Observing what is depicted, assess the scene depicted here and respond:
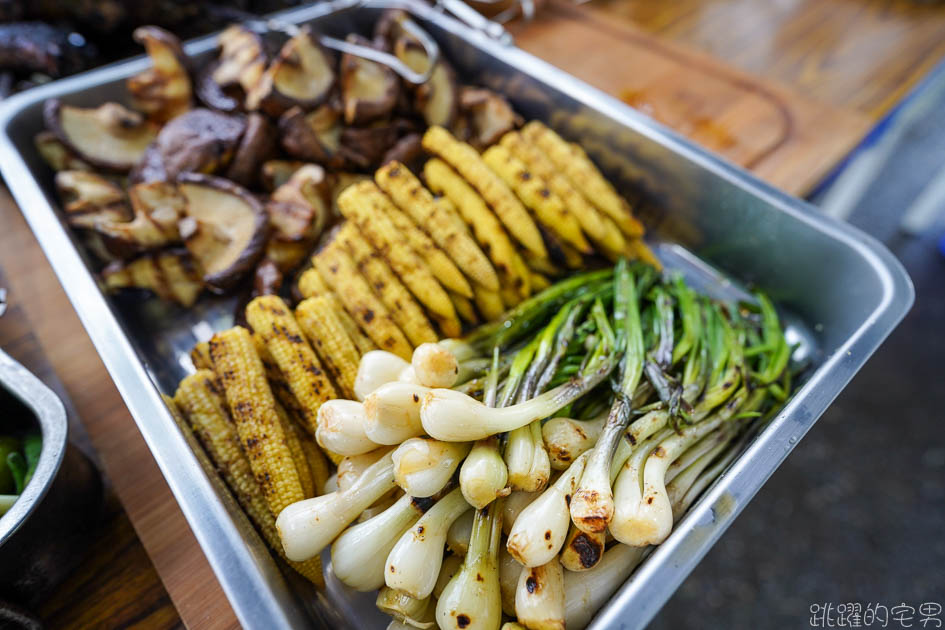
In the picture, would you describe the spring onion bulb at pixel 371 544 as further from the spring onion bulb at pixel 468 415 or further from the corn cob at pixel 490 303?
the corn cob at pixel 490 303

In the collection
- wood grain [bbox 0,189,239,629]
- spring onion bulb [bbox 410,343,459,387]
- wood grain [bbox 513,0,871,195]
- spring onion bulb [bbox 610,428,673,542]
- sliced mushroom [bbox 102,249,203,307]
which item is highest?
wood grain [bbox 513,0,871,195]

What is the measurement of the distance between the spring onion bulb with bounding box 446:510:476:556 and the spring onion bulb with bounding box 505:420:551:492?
0.16 meters

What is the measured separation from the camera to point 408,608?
130 centimetres

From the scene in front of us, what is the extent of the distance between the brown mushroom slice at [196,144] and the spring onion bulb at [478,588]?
5.93ft

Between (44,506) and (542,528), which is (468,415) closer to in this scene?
(542,528)

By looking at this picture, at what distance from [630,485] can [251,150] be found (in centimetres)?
195

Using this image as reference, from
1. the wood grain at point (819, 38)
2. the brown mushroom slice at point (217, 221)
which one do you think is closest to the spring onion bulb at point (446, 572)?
the brown mushroom slice at point (217, 221)

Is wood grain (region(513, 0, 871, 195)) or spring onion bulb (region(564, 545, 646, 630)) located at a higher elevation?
wood grain (region(513, 0, 871, 195))

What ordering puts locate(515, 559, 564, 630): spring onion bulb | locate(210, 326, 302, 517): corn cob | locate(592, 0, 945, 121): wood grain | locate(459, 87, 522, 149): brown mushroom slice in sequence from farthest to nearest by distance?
locate(592, 0, 945, 121): wood grain, locate(459, 87, 522, 149): brown mushroom slice, locate(210, 326, 302, 517): corn cob, locate(515, 559, 564, 630): spring onion bulb

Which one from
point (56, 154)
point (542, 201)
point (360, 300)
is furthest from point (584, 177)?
point (56, 154)

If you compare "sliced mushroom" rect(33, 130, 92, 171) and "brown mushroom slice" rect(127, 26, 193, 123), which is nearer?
"sliced mushroom" rect(33, 130, 92, 171)

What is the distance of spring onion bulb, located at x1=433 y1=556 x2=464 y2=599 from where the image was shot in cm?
137

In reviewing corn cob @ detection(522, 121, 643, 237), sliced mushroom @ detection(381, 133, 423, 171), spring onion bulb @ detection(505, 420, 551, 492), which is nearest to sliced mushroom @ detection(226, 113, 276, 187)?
sliced mushroom @ detection(381, 133, 423, 171)

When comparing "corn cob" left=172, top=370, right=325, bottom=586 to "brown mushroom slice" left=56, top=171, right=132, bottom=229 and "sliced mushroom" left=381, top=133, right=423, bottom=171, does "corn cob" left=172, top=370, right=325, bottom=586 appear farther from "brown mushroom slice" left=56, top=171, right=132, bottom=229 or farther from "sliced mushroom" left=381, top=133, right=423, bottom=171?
"sliced mushroom" left=381, top=133, right=423, bottom=171
